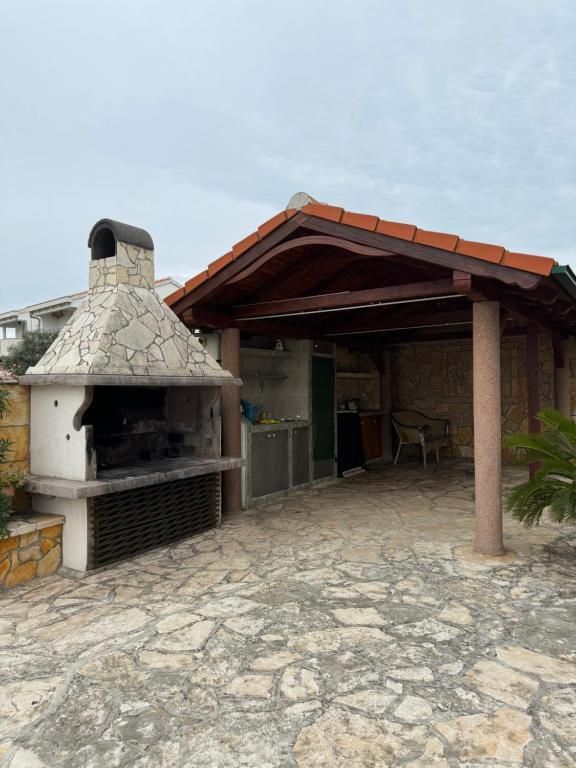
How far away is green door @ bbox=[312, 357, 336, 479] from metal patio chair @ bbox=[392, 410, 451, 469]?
1774 mm

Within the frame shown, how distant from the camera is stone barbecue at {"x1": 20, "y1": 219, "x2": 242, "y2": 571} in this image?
4.52 m

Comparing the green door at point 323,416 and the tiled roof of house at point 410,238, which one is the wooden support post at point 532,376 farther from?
the tiled roof of house at point 410,238

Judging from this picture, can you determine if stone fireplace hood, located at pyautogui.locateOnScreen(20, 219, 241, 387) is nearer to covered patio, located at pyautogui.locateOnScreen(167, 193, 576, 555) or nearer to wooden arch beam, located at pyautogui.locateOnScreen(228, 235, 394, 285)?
covered patio, located at pyautogui.locateOnScreen(167, 193, 576, 555)

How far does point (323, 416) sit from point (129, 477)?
14.3 feet

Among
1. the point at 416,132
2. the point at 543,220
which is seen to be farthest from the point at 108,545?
the point at 543,220

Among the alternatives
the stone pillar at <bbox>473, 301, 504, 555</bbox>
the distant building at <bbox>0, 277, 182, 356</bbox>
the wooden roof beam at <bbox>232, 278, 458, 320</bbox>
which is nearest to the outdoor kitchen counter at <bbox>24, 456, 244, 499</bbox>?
the wooden roof beam at <bbox>232, 278, 458, 320</bbox>

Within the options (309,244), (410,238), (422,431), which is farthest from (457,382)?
(410,238)

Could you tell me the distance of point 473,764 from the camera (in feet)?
6.90

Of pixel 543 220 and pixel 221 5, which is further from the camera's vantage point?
pixel 543 220

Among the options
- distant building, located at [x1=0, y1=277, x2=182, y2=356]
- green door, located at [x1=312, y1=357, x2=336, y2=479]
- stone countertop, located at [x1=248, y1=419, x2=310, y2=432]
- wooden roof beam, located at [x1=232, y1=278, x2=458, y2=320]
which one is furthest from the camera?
distant building, located at [x1=0, y1=277, x2=182, y2=356]

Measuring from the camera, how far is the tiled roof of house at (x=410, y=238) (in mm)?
4059

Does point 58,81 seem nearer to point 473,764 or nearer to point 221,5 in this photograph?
point 221,5

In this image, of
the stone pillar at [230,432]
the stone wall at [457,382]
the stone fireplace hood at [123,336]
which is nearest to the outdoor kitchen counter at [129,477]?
the stone pillar at [230,432]

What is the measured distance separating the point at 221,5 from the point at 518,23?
526 cm
